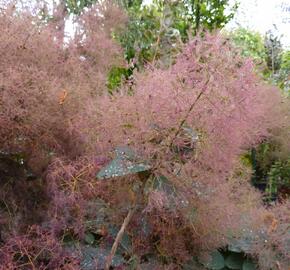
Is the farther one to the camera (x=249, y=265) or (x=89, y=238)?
(x=249, y=265)

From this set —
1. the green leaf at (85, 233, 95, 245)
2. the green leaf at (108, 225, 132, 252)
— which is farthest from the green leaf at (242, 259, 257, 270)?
the green leaf at (85, 233, 95, 245)

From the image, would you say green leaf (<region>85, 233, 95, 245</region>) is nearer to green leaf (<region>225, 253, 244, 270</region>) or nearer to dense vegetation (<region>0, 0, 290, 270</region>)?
dense vegetation (<region>0, 0, 290, 270</region>)

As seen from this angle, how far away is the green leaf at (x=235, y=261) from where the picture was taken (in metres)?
2.13

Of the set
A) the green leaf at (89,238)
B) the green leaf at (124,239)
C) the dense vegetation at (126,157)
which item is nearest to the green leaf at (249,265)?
the dense vegetation at (126,157)

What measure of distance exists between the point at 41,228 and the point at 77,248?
0.15 metres

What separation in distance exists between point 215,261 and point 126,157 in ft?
2.32

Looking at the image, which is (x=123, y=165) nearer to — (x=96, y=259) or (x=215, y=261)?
(x=96, y=259)

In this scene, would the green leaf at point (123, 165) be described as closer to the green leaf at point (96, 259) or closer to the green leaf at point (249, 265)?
the green leaf at point (96, 259)

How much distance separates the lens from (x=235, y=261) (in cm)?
215

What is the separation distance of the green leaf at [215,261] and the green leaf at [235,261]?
0.03 meters

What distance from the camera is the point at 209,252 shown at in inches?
80.7

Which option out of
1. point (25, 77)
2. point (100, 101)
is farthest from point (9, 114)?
point (100, 101)

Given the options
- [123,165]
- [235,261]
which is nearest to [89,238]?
[123,165]

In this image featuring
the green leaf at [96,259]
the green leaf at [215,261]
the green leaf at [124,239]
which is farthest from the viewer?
the green leaf at [215,261]
